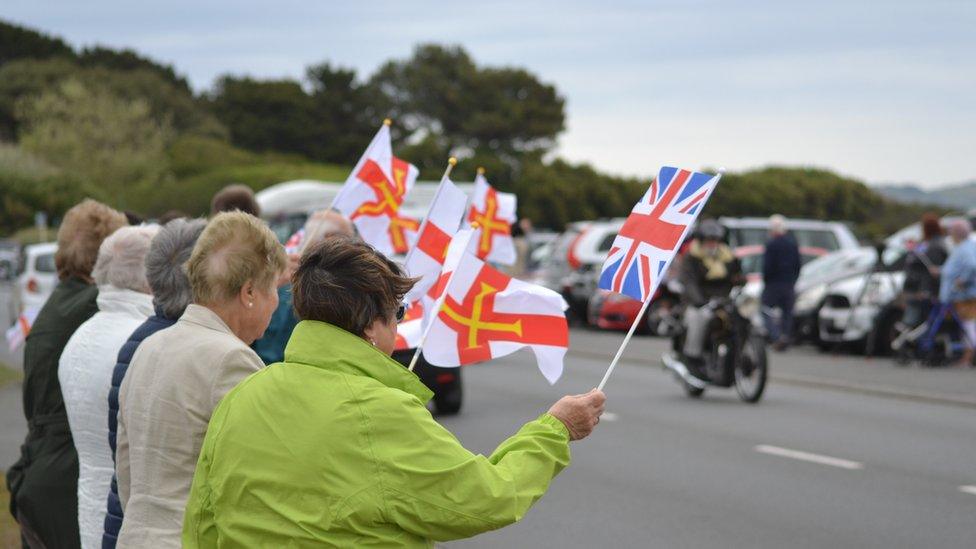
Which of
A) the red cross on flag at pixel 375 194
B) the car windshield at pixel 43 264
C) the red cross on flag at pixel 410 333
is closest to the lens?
the red cross on flag at pixel 410 333

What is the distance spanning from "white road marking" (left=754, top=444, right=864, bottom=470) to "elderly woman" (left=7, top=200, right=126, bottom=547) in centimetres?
604

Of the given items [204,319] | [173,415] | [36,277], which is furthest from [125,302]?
[36,277]

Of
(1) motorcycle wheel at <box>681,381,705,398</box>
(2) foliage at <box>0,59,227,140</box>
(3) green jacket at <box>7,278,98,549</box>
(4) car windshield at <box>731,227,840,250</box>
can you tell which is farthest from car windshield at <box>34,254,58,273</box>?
(2) foliage at <box>0,59,227,140</box>

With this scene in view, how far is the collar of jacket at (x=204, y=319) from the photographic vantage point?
3639 mm

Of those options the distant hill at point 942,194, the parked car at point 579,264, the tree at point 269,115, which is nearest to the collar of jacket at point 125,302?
the parked car at point 579,264

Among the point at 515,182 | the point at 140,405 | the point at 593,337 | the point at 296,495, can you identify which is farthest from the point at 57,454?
the point at 515,182

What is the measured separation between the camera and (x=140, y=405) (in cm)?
362

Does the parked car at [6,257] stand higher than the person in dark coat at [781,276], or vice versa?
the person in dark coat at [781,276]

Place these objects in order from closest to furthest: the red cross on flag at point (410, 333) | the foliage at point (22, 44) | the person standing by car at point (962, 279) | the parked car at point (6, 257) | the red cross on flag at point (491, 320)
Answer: the red cross on flag at point (491, 320), the red cross on flag at point (410, 333), the person standing by car at point (962, 279), the parked car at point (6, 257), the foliage at point (22, 44)

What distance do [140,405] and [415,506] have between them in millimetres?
1243

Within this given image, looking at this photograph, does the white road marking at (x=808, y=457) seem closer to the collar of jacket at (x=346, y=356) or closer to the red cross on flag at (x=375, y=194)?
the red cross on flag at (x=375, y=194)

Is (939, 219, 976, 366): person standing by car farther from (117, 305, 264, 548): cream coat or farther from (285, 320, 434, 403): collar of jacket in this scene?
(285, 320, 434, 403): collar of jacket

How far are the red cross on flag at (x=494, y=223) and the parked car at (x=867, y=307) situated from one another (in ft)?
31.8

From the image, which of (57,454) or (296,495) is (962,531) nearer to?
(57,454)
